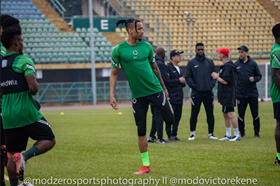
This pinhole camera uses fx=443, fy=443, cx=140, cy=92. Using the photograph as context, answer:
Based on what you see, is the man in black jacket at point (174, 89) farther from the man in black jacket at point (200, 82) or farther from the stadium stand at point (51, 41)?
the stadium stand at point (51, 41)

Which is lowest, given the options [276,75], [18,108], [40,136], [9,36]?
[40,136]

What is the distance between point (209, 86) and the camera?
10695 mm

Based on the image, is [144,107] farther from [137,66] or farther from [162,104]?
[137,66]

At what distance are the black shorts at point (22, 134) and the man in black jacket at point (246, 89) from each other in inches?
268

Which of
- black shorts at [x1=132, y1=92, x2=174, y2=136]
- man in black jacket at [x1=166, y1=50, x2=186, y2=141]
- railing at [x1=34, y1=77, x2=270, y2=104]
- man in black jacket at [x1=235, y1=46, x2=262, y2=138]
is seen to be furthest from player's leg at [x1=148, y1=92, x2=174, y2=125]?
railing at [x1=34, y1=77, x2=270, y2=104]

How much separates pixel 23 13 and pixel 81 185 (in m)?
31.8

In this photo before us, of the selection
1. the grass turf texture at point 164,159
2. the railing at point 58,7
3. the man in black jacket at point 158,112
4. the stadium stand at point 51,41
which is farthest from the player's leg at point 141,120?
the railing at point 58,7

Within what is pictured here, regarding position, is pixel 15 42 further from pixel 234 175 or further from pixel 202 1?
pixel 202 1

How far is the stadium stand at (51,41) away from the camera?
106ft

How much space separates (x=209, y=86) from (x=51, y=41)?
2480 centimetres

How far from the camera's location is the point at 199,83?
10.7 meters

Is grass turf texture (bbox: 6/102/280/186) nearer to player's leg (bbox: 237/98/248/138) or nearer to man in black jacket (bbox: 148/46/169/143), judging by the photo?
player's leg (bbox: 237/98/248/138)

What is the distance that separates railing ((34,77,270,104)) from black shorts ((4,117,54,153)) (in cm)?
2595

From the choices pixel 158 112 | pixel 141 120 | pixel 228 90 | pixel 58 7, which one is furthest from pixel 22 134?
pixel 58 7
